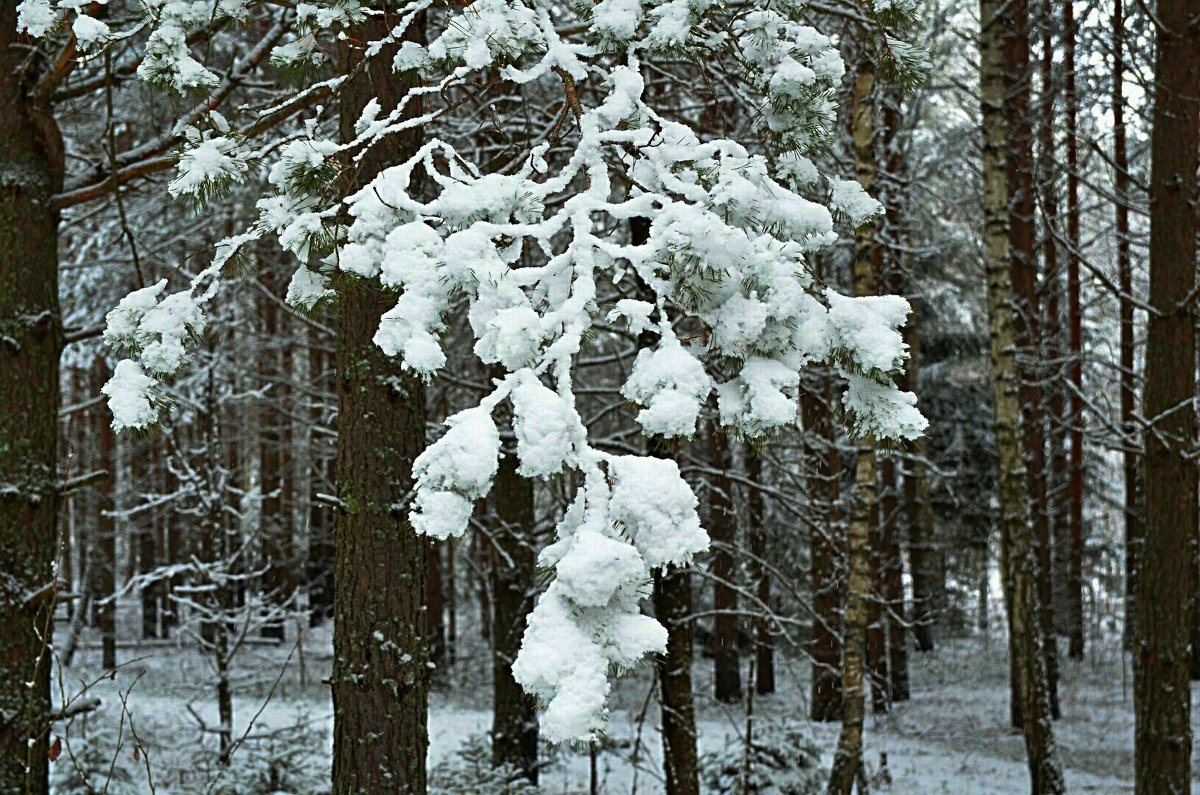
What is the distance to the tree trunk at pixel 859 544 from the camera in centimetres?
661

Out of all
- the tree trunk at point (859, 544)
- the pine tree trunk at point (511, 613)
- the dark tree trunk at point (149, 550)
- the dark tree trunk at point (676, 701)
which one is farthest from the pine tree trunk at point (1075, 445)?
the dark tree trunk at point (149, 550)

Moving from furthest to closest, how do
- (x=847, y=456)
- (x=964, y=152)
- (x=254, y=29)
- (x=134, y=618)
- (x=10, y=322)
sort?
(x=134, y=618) < (x=964, y=152) < (x=847, y=456) < (x=254, y=29) < (x=10, y=322)

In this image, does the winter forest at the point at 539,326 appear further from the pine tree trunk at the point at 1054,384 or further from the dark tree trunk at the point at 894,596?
the dark tree trunk at the point at 894,596

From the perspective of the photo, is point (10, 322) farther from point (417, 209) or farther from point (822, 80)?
point (822, 80)

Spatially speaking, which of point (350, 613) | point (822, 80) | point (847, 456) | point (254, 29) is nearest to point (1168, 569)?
point (822, 80)

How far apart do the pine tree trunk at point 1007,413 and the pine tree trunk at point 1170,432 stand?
183cm

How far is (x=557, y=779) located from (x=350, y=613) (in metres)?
7.26

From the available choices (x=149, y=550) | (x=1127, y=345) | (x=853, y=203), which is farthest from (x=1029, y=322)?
(x=149, y=550)

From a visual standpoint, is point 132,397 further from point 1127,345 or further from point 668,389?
point 1127,345

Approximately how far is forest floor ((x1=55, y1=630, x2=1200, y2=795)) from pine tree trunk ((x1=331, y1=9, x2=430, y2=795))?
9.22 feet

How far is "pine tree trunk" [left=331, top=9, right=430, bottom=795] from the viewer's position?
4.11 metres

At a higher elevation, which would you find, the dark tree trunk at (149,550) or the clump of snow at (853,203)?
the clump of snow at (853,203)

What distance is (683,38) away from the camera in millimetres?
2918

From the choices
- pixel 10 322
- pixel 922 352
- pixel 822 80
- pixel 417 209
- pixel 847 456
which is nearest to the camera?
pixel 417 209
